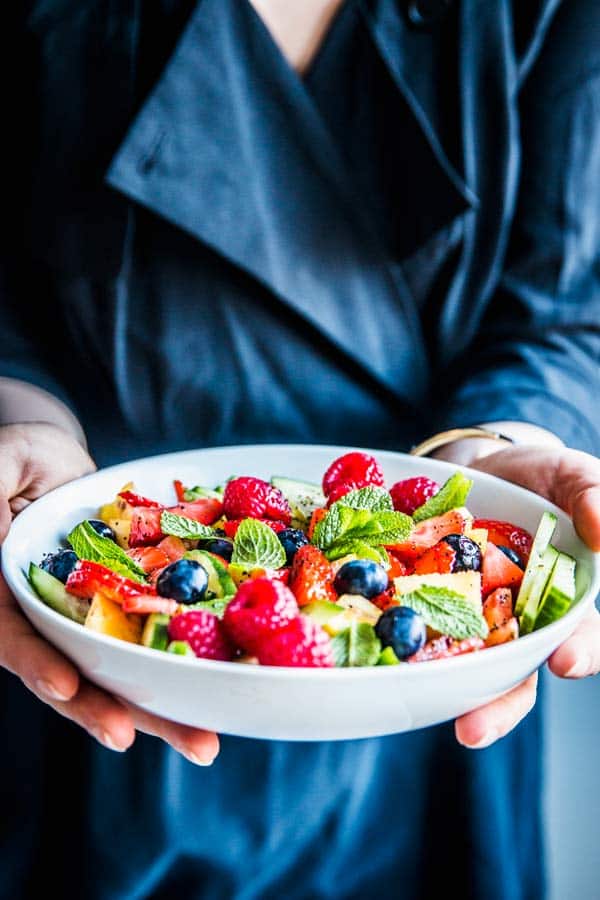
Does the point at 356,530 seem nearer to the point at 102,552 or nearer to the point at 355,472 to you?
the point at 355,472

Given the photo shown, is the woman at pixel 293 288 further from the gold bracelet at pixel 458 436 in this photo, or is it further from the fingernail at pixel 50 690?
the fingernail at pixel 50 690

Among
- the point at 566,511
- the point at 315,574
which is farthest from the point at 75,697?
the point at 566,511

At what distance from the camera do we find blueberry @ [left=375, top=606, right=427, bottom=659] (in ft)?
2.50

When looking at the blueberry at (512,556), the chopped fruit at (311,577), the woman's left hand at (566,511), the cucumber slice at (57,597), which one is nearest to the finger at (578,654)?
the woman's left hand at (566,511)

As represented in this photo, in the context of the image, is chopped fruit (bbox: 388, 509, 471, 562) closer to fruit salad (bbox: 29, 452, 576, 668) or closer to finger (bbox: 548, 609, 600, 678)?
fruit salad (bbox: 29, 452, 576, 668)

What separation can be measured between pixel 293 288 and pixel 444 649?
0.64 m

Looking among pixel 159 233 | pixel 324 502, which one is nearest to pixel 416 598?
pixel 324 502

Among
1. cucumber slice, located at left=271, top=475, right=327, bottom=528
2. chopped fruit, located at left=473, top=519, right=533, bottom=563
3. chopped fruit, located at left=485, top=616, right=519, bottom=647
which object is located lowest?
cucumber slice, located at left=271, top=475, right=327, bottom=528

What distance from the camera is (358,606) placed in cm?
84

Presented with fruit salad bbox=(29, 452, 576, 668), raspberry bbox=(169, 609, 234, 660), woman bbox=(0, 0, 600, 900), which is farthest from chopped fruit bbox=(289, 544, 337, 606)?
woman bbox=(0, 0, 600, 900)

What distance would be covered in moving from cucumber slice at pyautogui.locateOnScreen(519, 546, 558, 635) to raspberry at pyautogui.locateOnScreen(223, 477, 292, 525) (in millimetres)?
303

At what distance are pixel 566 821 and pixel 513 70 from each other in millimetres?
1360

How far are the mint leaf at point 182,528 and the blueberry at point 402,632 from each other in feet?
0.89

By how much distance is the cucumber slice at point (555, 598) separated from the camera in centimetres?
82
